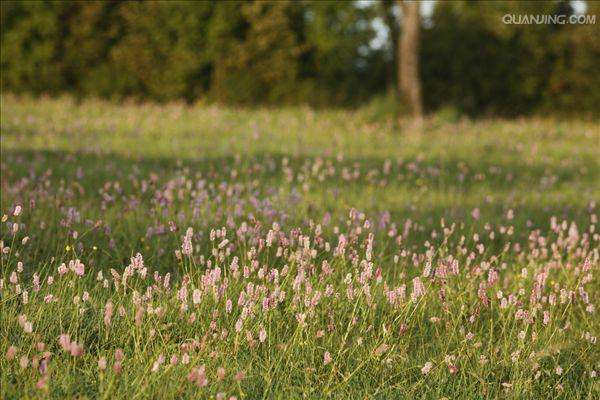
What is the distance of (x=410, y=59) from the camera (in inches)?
640

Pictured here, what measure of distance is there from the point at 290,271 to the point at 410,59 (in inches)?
517

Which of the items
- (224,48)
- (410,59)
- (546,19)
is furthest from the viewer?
(224,48)

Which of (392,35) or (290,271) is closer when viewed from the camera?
(290,271)

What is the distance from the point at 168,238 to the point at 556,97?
1649 cm

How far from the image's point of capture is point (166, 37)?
18.0m

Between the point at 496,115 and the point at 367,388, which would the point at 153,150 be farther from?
the point at 496,115

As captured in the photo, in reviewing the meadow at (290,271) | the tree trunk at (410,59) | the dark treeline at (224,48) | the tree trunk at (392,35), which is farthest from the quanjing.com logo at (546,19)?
the meadow at (290,271)

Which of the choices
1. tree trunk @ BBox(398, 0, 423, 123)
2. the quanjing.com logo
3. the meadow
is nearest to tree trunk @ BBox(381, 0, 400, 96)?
tree trunk @ BBox(398, 0, 423, 123)

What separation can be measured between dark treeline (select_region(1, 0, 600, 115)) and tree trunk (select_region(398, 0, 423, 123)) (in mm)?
1505

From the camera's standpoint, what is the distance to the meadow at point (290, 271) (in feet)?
10.2

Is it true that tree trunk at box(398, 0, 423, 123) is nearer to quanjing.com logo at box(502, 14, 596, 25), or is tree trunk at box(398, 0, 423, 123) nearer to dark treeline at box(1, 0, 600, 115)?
dark treeline at box(1, 0, 600, 115)

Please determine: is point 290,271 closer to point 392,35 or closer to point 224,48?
point 224,48

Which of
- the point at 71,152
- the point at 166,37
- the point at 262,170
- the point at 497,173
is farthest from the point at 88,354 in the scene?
the point at 166,37

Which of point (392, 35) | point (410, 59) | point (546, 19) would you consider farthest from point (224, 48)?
point (546, 19)
